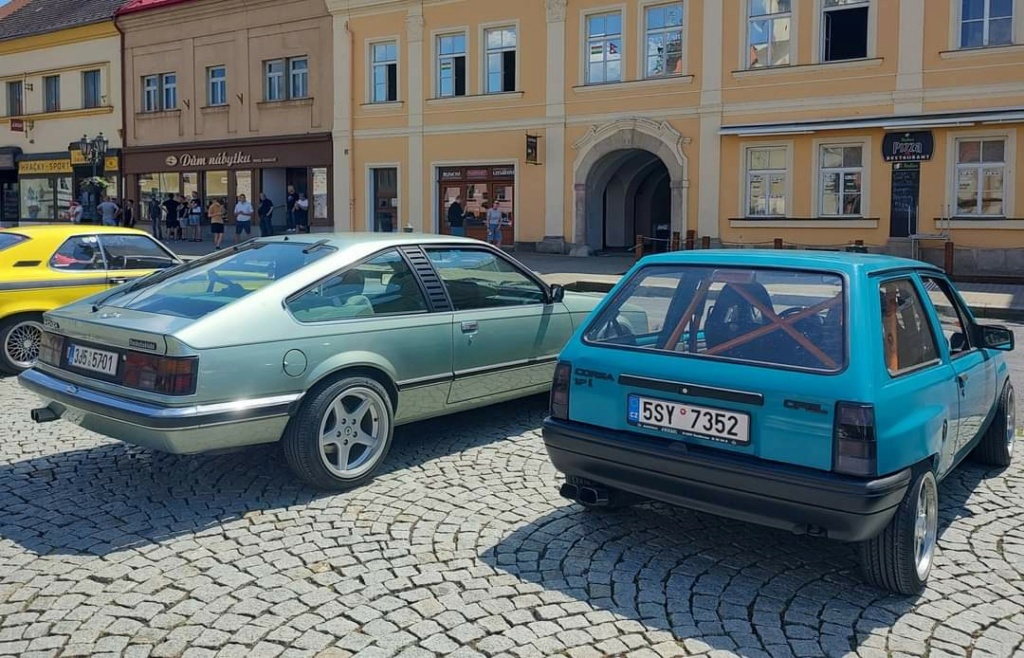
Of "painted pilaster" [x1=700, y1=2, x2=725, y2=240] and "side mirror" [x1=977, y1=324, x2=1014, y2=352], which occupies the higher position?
"painted pilaster" [x1=700, y1=2, x2=725, y2=240]

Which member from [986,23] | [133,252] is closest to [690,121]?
[986,23]

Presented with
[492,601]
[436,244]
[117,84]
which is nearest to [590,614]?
[492,601]

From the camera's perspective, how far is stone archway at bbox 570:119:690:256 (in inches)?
930

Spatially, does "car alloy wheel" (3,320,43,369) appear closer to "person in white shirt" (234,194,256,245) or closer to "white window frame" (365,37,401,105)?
"white window frame" (365,37,401,105)

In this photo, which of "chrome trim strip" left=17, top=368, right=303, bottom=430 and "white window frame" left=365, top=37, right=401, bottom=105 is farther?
"white window frame" left=365, top=37, right=401, bottom=105

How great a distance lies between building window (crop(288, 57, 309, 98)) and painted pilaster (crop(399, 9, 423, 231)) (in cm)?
447

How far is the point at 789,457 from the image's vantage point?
3.72 meters

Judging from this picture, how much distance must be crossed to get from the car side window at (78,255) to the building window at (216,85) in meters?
24.8

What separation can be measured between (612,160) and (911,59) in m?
8.01

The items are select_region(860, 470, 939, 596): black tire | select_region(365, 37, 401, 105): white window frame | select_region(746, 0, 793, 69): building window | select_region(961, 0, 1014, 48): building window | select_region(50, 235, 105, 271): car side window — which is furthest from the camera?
select_region(365, 37, 401, 105): white window frame

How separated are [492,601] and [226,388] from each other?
1870 millimetres

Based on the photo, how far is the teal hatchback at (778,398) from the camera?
12.0 feet

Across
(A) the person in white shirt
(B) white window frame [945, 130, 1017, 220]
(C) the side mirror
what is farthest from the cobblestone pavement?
(A) the person in white shirt

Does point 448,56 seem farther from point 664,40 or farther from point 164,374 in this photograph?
point 164,374
